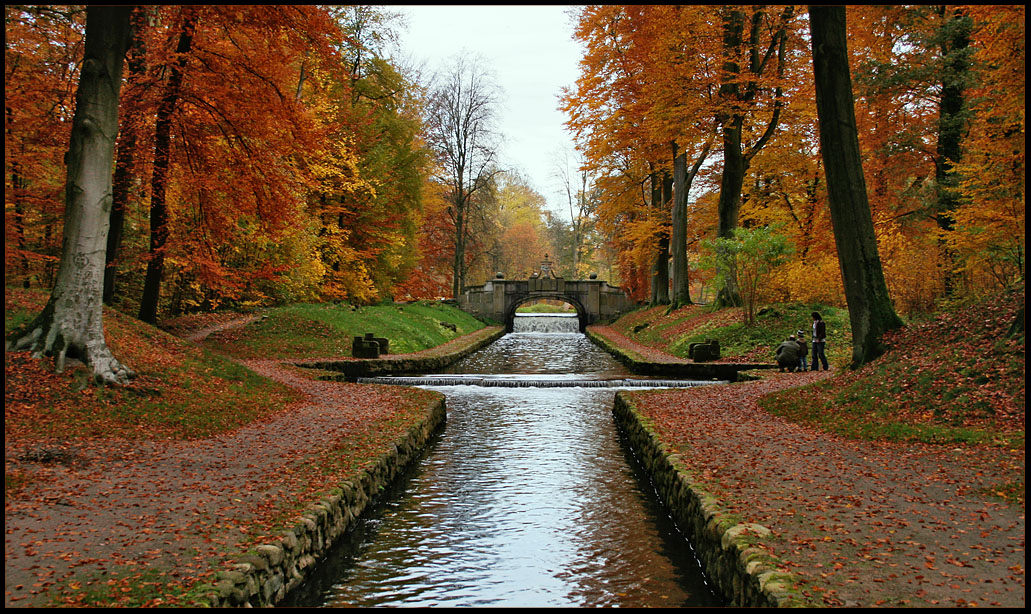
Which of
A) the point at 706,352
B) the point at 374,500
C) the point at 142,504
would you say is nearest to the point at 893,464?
the point at 374,500

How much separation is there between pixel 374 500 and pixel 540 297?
35798mm

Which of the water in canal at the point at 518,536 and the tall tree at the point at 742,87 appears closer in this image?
the water in canal at the point at 518,536

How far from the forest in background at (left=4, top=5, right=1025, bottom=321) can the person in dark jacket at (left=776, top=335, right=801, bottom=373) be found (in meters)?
3.37

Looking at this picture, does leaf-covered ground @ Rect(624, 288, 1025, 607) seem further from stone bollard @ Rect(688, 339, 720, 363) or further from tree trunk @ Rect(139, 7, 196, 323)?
tree trunk @ Rect(139, 7, 196, 323)

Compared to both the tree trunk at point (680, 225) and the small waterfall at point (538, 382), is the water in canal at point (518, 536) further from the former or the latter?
the tree trunk at point (680, 225)

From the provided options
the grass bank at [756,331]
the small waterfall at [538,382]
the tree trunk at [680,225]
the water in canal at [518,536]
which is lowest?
the water in canal at [518,536]

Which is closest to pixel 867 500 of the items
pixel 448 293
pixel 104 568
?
pixel 104 568

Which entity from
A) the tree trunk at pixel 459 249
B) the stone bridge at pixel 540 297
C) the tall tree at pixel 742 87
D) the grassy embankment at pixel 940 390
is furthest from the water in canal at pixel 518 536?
the stone bridge at pixel 540 297

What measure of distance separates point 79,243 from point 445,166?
32227 millimetres

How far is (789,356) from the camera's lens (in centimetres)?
1543

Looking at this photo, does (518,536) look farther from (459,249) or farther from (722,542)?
(459,249)

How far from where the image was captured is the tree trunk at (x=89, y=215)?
27.8ft

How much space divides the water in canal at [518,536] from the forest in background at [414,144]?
750cm

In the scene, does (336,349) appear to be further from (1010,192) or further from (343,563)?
(1010,192)
